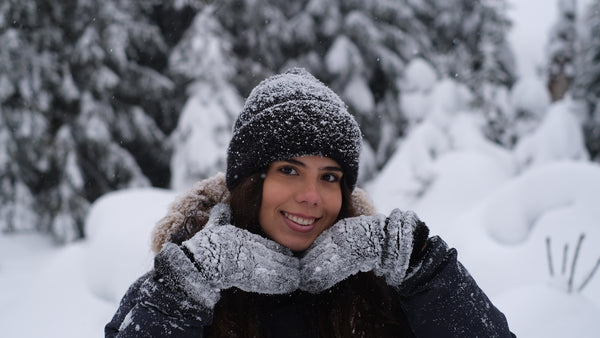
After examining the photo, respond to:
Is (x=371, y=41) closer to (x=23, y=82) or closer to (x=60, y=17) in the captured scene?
(x=60, y=17)

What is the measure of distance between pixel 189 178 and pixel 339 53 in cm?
487

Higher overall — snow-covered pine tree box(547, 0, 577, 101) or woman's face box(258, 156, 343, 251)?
snow-covered pine tree box(547, 0, 577, 101)

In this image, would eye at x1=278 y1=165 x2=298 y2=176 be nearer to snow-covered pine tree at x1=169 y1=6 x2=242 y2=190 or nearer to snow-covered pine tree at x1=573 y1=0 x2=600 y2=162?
snow-covered pine tree at x1=169 y1=6 x2=242 y2=190

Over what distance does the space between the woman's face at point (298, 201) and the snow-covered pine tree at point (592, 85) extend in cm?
1313

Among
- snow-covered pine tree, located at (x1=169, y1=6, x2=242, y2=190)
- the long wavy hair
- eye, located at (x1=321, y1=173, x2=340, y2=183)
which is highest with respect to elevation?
snow-covered pine tree, located at (x1=169, y1=6, x2=242, y2=190)

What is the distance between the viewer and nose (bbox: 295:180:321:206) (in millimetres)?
1419

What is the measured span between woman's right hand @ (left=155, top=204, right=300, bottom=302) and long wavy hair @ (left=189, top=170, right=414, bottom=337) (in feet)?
0.55

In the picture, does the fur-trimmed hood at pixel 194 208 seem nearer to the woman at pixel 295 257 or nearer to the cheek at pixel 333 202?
the woman at pixel 295 257

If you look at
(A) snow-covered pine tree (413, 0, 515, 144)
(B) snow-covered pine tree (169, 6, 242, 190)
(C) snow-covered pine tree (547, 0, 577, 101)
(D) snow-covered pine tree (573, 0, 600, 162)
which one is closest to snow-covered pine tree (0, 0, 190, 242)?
(B) snow-covered pine tree (169, 6, 242, 190)

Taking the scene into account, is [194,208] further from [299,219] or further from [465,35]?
[465,35]

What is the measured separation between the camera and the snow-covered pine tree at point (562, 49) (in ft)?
44.3

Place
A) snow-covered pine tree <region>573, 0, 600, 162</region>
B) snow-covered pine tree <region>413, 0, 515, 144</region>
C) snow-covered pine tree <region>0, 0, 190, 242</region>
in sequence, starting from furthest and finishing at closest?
snow-covered pine tree <region>573, 0, 600, 162</region> < snow-covered pine tree <region>413, 0, 515, 144</region> < snow-covered pine tree <region>0, 0, 190, 242</region>

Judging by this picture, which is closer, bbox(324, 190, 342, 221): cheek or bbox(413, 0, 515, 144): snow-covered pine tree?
bbox(324, 190, 342, 221): cheek

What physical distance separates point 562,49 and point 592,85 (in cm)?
318
